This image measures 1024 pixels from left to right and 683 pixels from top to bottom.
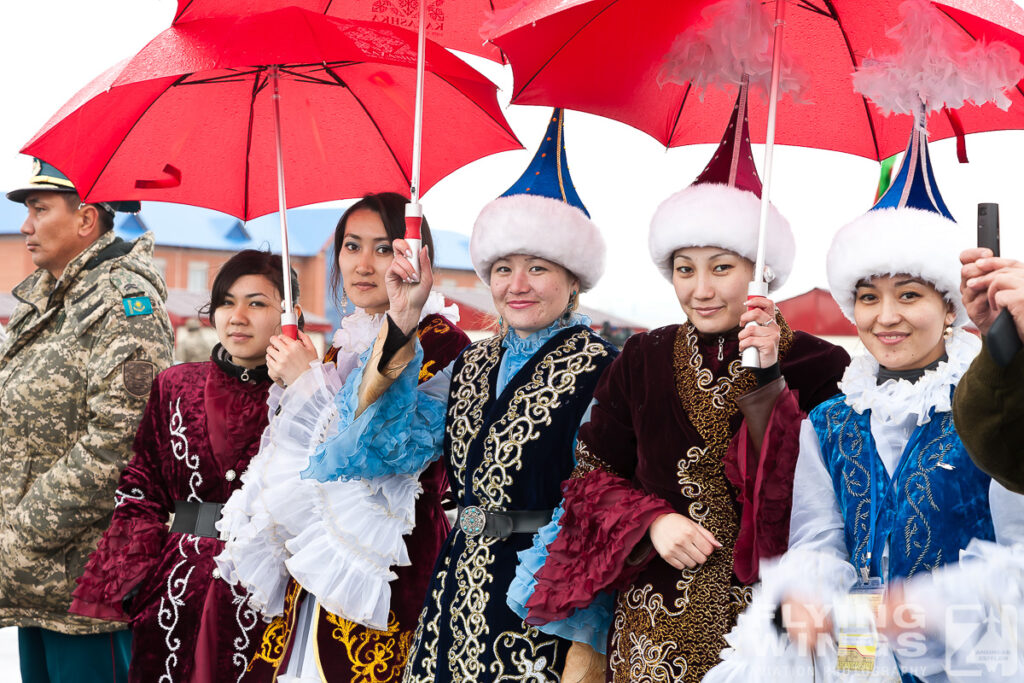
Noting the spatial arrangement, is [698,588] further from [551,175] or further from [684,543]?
[551,175]

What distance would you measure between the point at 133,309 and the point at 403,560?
163cm

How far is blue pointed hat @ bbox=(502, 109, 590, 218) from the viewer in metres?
3.04

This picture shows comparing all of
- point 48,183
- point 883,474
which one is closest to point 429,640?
point 883,474

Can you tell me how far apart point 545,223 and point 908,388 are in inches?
43.9

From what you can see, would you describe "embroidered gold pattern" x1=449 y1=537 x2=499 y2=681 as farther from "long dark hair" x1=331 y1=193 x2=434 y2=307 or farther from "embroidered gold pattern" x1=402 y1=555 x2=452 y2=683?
"long dark hair" x1=331 y1=193 x2=434 y2=307

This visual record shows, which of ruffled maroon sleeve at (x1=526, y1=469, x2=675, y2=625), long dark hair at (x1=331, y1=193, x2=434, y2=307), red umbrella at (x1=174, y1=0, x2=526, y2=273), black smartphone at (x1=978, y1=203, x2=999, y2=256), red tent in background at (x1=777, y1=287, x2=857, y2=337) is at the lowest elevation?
ruffled maroon sleeve at (x1=526, y1=469, x2=675, y2=625)

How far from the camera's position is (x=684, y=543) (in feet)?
7.73

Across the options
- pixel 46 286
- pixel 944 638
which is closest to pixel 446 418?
pixel 944 638

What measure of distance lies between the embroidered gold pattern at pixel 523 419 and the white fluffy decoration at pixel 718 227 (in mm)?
368

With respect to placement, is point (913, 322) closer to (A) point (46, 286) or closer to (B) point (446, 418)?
(B) point (446, 418)

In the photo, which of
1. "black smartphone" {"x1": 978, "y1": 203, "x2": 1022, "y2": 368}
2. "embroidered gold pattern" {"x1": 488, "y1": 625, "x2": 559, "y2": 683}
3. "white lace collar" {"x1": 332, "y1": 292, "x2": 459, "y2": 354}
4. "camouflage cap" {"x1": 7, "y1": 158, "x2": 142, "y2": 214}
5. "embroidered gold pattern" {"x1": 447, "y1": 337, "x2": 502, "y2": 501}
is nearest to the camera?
"black smartphone" {"x1": 978, "y1": 203, "x2": 1022, "y2": 368}

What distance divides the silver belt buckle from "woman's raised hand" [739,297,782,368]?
88 cm

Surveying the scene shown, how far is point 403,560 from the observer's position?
309 cm

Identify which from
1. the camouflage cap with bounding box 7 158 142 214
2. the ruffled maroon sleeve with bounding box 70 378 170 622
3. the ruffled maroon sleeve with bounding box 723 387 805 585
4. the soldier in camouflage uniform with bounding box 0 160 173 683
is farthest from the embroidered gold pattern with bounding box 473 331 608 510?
the camouflage cap with bounding box 7 158 142 214
